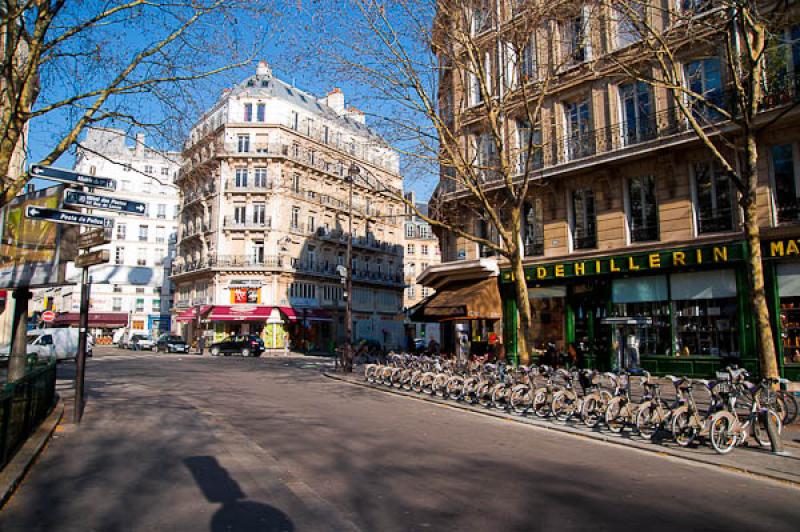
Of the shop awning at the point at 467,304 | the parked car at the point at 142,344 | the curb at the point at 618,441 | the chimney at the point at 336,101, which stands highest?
the chimney at the point at 336,101

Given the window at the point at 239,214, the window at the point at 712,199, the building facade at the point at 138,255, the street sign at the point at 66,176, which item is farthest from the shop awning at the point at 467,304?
the building facade at the point at 138,255

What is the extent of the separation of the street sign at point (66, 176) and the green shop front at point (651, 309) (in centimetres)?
1339

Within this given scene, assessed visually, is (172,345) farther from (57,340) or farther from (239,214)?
(57,340)

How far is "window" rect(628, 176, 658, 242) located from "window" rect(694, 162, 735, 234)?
51.0 inches

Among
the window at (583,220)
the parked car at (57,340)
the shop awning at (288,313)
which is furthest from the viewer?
the shop awning at (288,313)

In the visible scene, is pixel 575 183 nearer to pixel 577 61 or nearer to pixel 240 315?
pixel 577 61

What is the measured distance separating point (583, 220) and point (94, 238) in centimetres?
1546

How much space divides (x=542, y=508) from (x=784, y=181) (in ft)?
46.4

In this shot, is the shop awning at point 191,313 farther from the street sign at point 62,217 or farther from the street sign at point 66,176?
the street sign at point 66,176

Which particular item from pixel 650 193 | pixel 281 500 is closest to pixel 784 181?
pixel 650 193

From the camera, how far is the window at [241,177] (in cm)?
4628

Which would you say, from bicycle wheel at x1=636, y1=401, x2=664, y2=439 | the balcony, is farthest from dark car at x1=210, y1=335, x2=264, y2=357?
bicycle wheel at x1=636, y1=401, x2=664, y2=439

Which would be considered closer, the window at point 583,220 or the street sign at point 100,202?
the street sign at point 100,202

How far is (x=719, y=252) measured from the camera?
52.7 ft
